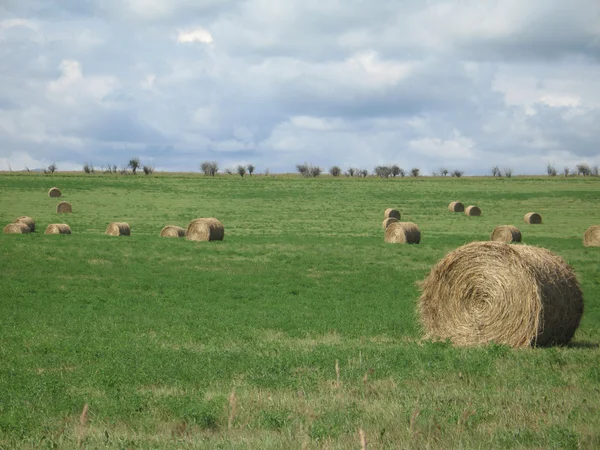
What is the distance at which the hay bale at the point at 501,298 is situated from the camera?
45.7ft

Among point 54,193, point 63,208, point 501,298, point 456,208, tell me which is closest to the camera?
point 501,298

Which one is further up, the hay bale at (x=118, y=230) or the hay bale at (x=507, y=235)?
the hay bale at (x=507, y=235)

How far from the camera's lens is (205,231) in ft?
126

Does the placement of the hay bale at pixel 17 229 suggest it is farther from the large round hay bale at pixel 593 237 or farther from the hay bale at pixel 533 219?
the hay bale at pixel 533 219

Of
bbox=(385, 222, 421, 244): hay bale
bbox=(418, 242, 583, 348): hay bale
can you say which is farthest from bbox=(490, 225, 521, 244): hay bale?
bbox=(418, 242, 583, 348): hay bale

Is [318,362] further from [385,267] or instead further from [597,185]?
[597,185]

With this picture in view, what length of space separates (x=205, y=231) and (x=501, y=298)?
84.8 feet

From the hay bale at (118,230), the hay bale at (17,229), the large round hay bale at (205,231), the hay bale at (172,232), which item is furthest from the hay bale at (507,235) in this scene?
the hay bale at (17,229)

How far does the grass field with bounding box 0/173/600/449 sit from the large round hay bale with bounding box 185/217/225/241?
4.04 ft

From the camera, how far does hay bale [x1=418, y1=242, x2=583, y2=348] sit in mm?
13938

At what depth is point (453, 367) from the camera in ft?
37.2

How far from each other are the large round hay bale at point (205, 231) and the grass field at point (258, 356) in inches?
48.5

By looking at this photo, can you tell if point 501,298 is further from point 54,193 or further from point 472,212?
point 54,193

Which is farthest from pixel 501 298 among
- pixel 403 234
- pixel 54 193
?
pixel 54 193
